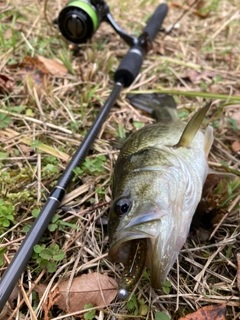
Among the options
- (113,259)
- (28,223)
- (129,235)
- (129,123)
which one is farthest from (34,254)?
(129,123)

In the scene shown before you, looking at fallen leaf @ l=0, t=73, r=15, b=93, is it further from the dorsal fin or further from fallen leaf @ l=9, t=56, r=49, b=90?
the dorsal fin

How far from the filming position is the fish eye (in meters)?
1.75

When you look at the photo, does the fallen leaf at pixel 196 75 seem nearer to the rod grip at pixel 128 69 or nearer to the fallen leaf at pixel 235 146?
the rod grip at pixel 128 69

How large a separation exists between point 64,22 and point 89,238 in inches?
84.0

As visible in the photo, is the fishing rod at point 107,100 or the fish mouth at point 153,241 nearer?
the fish mouth at point 153,241

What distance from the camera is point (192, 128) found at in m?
2.16

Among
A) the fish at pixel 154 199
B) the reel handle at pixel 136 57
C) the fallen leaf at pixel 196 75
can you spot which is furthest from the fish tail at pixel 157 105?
the fallen leaf at pixel 196 75

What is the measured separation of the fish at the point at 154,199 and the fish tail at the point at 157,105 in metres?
0.56

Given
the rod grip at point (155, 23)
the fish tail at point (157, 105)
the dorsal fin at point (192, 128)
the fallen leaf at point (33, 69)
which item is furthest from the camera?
the rod grip at point (155, 23)

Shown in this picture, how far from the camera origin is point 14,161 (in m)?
2.54

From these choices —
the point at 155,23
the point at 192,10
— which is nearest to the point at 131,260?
the point at 155,23

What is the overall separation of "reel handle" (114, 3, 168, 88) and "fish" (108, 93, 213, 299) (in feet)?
3.38

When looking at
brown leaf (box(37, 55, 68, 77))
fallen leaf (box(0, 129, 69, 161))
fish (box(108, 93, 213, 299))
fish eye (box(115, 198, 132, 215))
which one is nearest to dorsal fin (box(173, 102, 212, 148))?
fish (box(108, 93, 213, 299))

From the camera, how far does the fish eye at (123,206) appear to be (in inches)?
69.1
